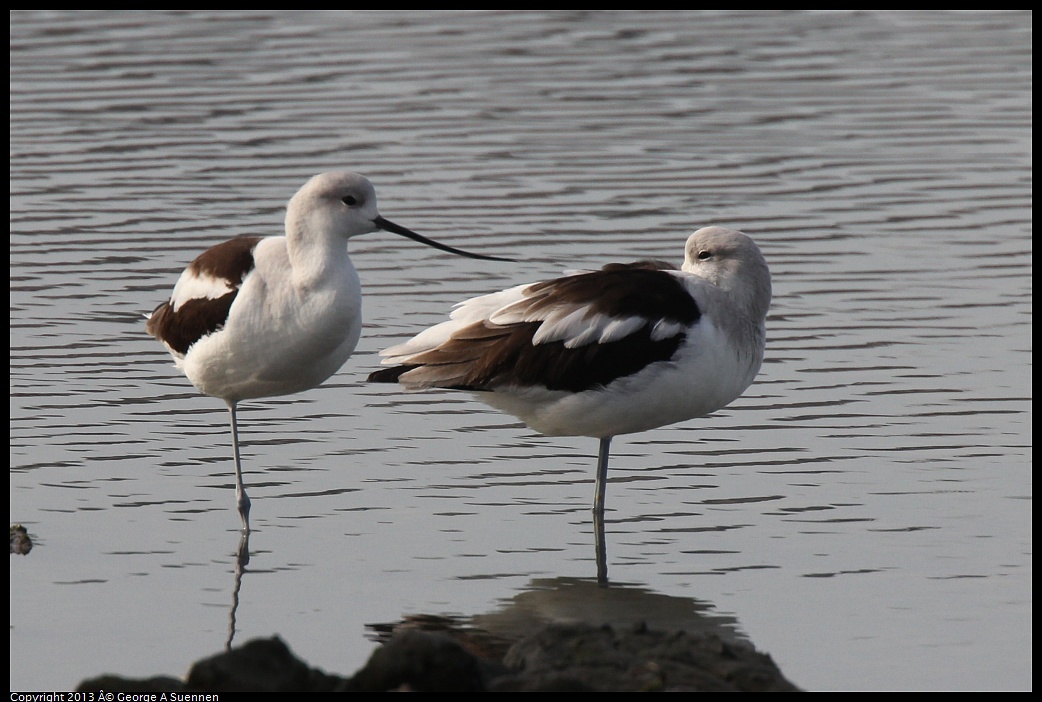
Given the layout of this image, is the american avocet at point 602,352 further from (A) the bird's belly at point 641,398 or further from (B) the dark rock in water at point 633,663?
(B) the dark rock in water at point 633,663

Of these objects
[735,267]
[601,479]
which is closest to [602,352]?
[601,479]

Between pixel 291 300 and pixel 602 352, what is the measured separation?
1.37m

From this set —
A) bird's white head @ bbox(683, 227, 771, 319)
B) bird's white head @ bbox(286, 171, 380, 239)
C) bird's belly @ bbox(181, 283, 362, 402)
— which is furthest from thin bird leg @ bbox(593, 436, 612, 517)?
bird's white head @ bbox(286, 171, 380, 239)

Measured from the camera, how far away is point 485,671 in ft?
19.1

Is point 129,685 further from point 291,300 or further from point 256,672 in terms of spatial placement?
point 291,300

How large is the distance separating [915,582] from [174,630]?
2989 millimetres

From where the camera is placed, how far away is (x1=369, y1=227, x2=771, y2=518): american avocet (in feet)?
25.6

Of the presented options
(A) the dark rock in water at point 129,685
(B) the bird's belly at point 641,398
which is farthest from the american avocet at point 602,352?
(A) the dark rock in water at point 129,685

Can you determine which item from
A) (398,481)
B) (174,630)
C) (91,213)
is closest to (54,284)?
(91,213)

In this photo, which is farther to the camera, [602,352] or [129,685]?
[602,352]

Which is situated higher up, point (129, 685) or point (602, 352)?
point (602, 352)

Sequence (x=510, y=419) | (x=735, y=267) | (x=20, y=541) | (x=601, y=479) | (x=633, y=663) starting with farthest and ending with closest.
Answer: (x=510, y=419) < (x=735, y=267) < (x=601, y=479) < (x=20, y=541) < (x=633, y=663)

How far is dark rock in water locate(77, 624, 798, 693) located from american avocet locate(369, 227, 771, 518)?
6.71ft

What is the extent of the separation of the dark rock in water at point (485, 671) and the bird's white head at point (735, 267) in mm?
2578
